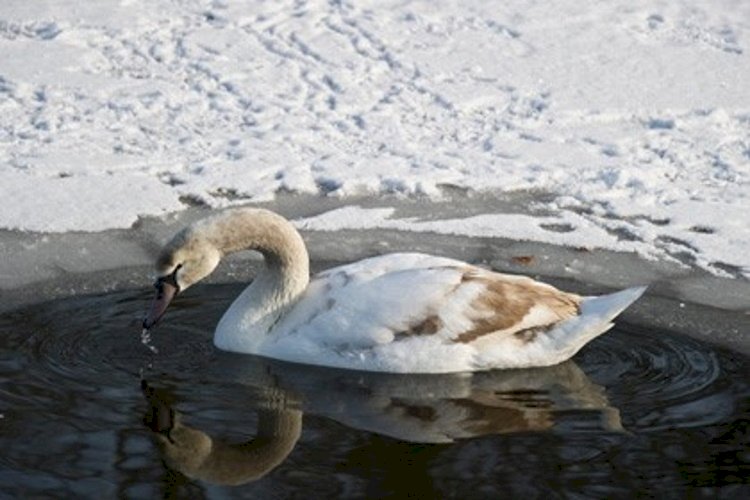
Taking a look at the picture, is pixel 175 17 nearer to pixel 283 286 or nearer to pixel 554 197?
pixel 554 197

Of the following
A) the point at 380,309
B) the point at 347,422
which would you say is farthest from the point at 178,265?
the point at 347,422

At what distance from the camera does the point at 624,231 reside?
8625 millimetres

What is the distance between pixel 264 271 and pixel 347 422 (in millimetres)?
1072

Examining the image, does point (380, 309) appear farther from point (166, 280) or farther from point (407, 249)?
point (407, 249)

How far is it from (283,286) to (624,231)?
2.26 m

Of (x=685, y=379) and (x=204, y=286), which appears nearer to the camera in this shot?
(x=685, y=379)

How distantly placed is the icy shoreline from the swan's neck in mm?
841

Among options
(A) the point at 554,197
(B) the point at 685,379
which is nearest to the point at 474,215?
(A) the point at 554,197

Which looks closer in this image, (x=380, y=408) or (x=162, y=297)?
(x=380, y=408)

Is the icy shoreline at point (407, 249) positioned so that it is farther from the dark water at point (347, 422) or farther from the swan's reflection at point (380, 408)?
the swan's reflection at point (380, 408)

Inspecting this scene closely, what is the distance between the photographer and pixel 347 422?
6301 millimetres

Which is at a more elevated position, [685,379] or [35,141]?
[685,379]

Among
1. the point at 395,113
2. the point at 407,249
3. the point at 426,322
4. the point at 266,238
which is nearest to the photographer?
the point at 426,322

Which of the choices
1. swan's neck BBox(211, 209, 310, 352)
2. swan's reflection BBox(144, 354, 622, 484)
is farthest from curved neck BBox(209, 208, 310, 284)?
swan's reflection BBox(144, 354, 622, 484)
